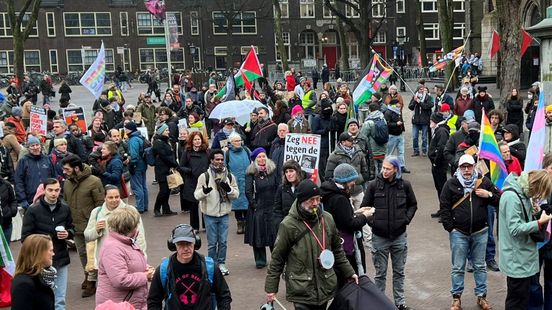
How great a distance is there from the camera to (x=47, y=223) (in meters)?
7.12

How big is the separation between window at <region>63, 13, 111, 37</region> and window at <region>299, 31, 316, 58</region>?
59.8ft

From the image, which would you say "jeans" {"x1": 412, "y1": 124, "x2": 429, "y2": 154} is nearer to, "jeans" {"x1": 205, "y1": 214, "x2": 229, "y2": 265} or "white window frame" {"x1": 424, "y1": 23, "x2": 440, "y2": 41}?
"jeans" {"x1": 205, "y1": 214, "x2": 229, "y2": 265}

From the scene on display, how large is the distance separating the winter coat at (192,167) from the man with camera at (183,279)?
18.8ft

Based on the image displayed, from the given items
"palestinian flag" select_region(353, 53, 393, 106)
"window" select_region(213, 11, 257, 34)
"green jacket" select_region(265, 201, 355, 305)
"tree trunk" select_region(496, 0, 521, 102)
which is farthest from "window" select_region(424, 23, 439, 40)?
"green jacket" select_region(265, 201, 355, 305)

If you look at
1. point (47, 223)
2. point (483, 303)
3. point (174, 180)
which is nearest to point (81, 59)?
point (174, 180)

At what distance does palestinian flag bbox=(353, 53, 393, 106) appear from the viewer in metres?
15.6

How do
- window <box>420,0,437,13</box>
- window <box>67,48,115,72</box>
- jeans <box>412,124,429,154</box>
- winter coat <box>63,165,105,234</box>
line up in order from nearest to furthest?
winter coat <box>63,165,105,234</box>
jeans <box>412,124,429,154</box>
window <box>67,48,115,72</box>
window <box>420,0,437,13</box>

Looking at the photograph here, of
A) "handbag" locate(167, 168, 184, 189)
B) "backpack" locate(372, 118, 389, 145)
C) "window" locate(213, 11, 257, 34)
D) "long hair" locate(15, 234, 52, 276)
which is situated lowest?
"handbag" locate(167, 168, 184, 189)

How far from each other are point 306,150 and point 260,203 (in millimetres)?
1518

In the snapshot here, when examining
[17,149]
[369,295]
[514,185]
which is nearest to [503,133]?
[514,185]

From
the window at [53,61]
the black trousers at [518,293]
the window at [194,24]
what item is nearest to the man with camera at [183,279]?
the black trousers at [518,293]

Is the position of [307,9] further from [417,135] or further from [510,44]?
[417,135]

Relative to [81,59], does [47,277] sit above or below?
below

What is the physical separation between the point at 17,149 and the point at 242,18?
5451 cm
